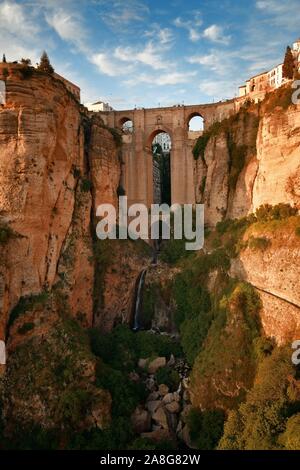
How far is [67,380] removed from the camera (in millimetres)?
19188

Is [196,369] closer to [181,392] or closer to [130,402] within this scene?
[181,392]

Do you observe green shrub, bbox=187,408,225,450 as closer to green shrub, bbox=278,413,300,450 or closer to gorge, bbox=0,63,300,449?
gorge, bbox=0,63,300,449

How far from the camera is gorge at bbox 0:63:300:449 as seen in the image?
1805cm

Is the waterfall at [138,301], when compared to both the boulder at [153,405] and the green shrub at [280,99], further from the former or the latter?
the green shrub at [280,99]

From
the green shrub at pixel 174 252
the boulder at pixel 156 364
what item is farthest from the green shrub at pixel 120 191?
the boulder at pixel 156 364

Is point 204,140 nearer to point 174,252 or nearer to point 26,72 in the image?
point 174,252

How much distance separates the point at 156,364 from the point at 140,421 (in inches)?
147

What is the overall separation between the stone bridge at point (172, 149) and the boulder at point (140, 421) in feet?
53.1

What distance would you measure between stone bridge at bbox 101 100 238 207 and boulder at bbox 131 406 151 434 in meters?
16.2

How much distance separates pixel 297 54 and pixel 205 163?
471 inches

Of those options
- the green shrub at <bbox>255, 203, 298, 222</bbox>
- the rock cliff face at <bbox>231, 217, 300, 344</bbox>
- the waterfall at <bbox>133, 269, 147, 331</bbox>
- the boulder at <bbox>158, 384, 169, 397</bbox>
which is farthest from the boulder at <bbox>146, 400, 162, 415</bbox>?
the green shrub at <bbox>255, 203, 298, 222</bbox>

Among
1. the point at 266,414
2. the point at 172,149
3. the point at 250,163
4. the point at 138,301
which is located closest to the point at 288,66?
the point at 250,163

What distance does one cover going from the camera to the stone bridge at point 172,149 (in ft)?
104

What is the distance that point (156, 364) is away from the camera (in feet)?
73.3
